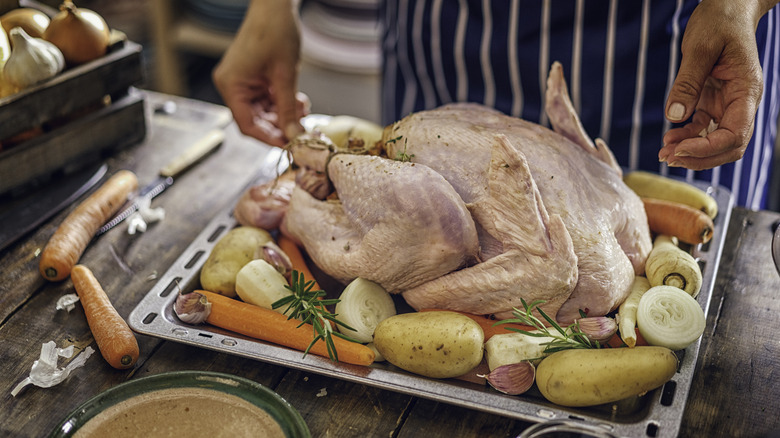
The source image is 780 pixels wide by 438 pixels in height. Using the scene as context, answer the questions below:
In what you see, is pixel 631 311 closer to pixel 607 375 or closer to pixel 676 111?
pixel 607 375

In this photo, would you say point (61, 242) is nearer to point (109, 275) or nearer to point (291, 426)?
point (109, 275)

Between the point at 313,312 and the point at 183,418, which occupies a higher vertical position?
the point at 313,312

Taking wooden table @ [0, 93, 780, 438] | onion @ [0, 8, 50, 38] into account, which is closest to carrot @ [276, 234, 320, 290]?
wooden table @ [0, 93, 780, 438]

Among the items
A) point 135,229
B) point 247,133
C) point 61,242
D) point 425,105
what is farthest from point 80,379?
point 425,105

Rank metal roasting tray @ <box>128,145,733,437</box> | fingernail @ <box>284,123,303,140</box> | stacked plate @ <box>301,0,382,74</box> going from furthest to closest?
stacked plate @ <box>301,0,382,74</box> → fingernail @ <box>284,123,303,140</box> → metal roasting tray @ <box>128,145,733,437</box>

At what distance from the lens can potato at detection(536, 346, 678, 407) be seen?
1292 mm

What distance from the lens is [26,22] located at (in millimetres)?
2016

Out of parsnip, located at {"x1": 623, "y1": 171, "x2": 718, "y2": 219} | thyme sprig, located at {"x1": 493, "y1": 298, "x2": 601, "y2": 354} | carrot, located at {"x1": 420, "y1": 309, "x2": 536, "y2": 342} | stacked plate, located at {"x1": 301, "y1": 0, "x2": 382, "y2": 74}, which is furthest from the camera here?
stacked plate, located at {"x1": 301, "y1": 0, "x2": 382, "y2": 74}

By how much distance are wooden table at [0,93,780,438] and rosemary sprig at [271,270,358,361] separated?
4.0 inches

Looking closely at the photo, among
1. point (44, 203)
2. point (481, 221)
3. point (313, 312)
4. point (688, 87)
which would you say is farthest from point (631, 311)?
point (44, 203)

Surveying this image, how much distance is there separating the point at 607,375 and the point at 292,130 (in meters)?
1.20

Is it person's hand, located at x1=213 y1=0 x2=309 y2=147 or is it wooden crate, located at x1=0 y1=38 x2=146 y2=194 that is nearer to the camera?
wooden crate, located at x1=0 y1=38 x2=146 y2=194

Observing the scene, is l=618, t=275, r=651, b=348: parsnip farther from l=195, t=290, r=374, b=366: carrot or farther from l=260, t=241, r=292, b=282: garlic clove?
l=260, t=241, r=292, b=282: garlic clove

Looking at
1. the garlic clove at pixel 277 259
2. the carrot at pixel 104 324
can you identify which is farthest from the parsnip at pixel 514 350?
the carrot at pixel 104 324
